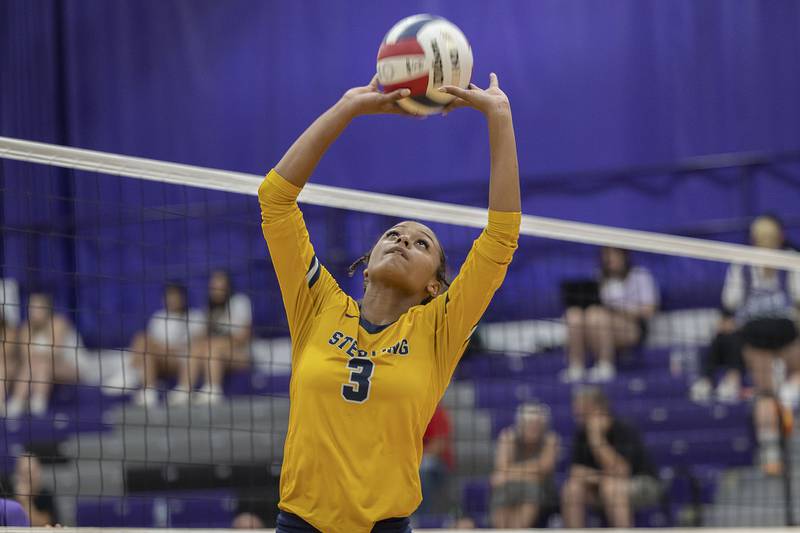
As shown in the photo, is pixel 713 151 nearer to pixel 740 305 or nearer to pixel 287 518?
pixel 740 305

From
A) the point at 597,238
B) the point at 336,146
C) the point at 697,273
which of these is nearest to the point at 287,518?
the point at 597,238

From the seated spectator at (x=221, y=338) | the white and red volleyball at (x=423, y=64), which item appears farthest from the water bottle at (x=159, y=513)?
the white and red volleyball at (x=423, y=64)

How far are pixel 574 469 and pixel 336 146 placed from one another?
5.28 metres

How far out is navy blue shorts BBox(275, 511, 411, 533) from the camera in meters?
3.20

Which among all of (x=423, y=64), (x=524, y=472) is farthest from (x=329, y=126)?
(x=524, y=472)

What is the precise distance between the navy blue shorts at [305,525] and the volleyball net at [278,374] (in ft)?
9.39

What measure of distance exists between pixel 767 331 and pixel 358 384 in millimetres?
5496

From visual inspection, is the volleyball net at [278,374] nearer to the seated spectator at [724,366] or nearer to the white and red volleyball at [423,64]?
the seated spectator at [724,366]

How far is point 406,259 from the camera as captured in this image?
344 centimetres

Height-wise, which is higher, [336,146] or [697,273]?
[336,146]

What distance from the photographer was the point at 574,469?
7.60 metres

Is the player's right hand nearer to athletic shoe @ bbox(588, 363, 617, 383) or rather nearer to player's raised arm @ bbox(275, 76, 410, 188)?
player's raised arm @ bbox(275, 76, 410, 188)

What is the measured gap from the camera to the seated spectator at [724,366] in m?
8.44

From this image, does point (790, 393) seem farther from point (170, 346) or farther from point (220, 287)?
point (170, 346)
